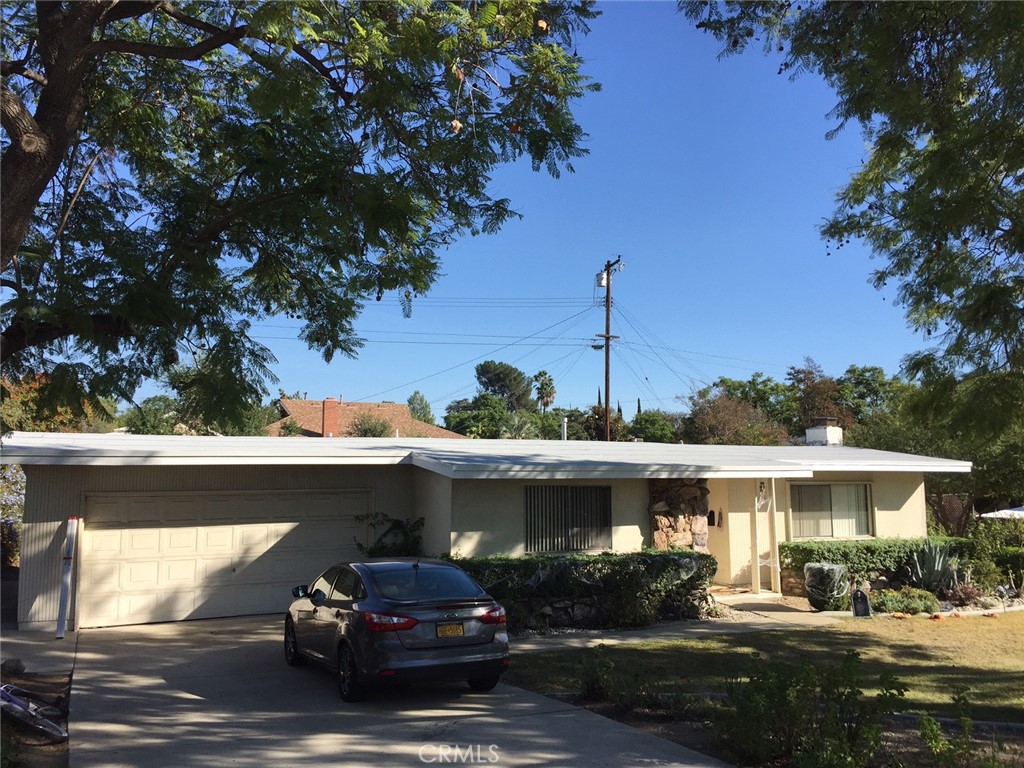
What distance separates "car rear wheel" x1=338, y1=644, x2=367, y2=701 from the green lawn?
1.89 meters

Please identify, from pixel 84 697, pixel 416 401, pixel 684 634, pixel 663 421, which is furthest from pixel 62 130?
pixel 416 401

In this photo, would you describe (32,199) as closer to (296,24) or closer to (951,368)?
(296,24)

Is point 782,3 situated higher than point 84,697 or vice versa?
point 782,3

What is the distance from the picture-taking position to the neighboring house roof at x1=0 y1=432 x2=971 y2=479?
12672mm

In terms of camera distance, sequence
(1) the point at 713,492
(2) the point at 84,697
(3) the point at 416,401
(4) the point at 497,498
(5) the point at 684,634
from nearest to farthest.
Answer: (2) the point at 84,697
(5) the point at 684,634
(4) the point at 497,498
(1) the point at 713,492
(3) the point at 416,401

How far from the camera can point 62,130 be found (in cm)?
643

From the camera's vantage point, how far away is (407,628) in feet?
25.5

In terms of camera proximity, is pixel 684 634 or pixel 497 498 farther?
pixel 497 498

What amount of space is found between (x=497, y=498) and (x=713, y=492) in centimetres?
609

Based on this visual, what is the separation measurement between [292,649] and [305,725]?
2.88m

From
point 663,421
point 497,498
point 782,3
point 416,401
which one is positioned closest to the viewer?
point 782,3

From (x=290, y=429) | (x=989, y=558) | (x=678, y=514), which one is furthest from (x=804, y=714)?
(x=290, y=429)

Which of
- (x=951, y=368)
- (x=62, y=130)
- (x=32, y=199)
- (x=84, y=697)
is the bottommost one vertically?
(x=84, y=697)

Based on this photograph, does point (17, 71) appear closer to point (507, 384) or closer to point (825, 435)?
point (825, 435)
